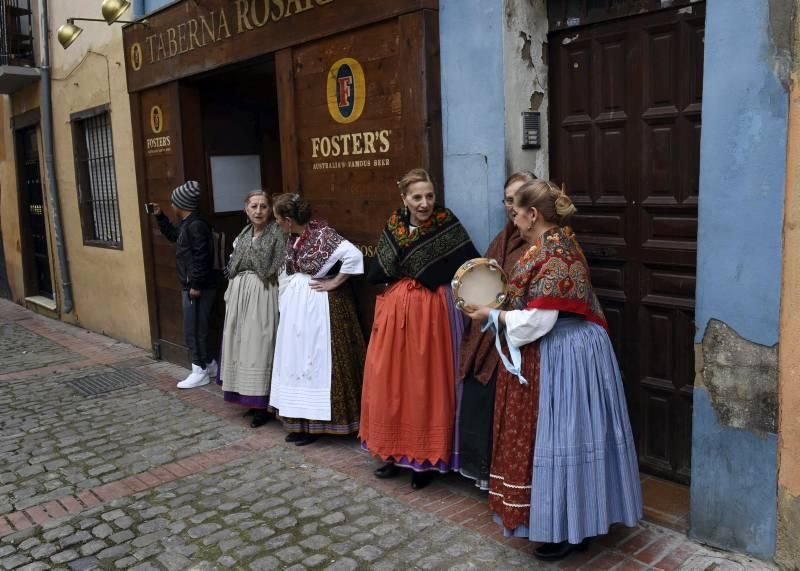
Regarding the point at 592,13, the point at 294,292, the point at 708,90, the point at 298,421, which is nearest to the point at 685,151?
the point at 708,90

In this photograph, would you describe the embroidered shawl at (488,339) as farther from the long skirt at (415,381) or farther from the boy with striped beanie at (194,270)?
the boy with striped beanie at (194,270)

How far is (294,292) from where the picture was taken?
5.09 metres

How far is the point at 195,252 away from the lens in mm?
6410

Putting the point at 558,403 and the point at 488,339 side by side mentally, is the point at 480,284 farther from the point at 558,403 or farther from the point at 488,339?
the point at 558,403

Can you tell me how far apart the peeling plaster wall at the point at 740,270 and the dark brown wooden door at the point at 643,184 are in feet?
1.62

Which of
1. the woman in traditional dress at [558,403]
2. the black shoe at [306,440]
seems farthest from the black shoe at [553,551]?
the black shoe at [306,440]

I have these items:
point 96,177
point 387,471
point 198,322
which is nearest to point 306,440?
point 387,471

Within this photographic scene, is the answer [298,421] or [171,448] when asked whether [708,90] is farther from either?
[171,448]

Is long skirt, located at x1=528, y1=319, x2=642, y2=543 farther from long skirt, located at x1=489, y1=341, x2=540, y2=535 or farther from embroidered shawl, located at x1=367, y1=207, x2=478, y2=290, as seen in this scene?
embroidered shawl, located at x1=367, y1=207, x2=478, y2=290

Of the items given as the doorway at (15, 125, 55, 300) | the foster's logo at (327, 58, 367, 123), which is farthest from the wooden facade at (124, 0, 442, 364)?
the doorway at (15, 125, 55, 300)

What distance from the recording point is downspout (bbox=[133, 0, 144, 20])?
25.3 feet

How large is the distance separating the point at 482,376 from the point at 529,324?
0.61 m

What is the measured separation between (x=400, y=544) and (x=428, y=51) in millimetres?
2782

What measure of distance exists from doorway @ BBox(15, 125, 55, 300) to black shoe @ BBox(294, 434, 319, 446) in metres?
7.86
